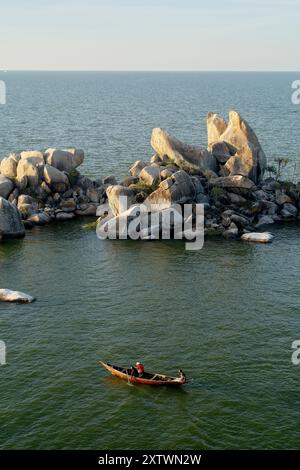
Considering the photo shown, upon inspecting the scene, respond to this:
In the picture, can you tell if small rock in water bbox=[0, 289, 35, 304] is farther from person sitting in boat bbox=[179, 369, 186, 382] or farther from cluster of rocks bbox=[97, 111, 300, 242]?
cluster of rocks bbox=[97, 111, 300, 242]

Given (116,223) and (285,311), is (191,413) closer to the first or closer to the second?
(285,311)

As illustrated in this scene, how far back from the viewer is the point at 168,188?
289 ft

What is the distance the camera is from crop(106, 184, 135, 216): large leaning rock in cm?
8800

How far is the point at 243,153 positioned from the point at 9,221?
4356cm

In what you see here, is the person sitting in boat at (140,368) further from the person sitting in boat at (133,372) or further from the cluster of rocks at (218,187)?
the cluster of rocks at (218,187)

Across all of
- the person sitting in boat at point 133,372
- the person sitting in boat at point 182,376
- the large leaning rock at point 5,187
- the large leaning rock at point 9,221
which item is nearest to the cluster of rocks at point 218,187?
the large leaning rock at point 9,221

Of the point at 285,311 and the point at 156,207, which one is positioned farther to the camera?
the point at 156,207

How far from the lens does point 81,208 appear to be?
322 ft

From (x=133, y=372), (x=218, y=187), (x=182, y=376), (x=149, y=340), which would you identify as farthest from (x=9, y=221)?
(x=182, y=376)

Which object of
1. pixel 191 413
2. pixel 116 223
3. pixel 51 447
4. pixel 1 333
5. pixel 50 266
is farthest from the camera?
pixel 116 223

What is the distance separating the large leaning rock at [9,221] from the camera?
277 ft

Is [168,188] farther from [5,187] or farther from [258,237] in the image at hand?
[5,187]

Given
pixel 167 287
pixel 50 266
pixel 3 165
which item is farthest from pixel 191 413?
pixel 3 165

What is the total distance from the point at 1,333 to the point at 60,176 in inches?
1808
